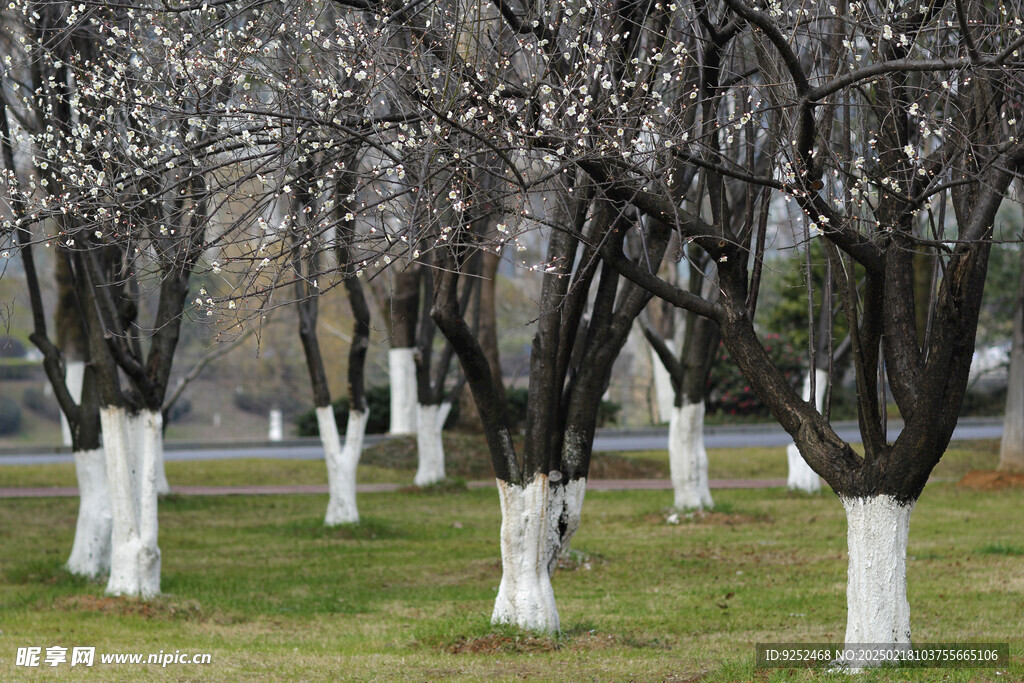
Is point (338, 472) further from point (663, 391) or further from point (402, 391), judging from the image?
point (663, 391)

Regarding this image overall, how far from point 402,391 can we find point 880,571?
65.4ft

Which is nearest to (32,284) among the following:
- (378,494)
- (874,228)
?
(874,228)

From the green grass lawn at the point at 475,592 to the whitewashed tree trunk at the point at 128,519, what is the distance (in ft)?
0.93

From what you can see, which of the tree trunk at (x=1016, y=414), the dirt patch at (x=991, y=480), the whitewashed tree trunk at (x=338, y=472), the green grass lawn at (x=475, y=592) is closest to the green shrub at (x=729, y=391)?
the tree trunk at (x=1016, y=414)

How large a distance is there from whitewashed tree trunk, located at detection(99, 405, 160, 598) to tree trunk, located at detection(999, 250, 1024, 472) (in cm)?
1600

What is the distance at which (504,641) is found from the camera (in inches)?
289

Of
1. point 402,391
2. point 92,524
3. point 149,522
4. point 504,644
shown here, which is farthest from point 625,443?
point 504,644

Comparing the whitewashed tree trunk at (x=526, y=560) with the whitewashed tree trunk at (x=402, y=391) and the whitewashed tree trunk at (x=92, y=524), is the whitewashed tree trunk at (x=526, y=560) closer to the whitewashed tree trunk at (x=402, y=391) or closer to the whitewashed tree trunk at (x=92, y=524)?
the whitewashed tree trunk at (x=92, y=524)

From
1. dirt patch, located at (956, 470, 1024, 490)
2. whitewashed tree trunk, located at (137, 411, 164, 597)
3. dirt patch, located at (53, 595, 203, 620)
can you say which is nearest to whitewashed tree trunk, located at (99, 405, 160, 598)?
whitewashed tree trunk, located at (137, 411, 164, 597)

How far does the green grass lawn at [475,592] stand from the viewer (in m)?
7.03

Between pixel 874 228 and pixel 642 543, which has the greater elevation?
pixel 874 228

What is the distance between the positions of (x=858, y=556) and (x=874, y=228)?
2.03m

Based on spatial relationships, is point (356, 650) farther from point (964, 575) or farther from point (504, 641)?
point (964, 575)

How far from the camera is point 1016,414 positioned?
65.1 feet
